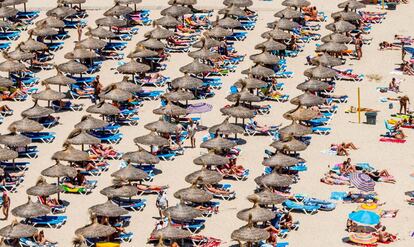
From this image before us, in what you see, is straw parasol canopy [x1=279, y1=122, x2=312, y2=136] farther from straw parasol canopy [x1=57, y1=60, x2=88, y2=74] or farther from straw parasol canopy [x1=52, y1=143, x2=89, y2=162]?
straw parasol canopy [x1=57, y1=60, x2=88, y2=74]

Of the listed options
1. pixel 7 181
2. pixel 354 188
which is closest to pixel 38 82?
pixel 7 181

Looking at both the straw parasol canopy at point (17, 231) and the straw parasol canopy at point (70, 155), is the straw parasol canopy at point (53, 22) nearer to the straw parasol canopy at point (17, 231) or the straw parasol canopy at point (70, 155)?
the straw parasol canopy at point (70, 155)

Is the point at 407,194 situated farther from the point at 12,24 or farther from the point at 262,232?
the point at 12,24

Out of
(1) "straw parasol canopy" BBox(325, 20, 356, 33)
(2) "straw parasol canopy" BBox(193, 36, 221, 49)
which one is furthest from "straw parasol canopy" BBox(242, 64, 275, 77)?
(1) "straw parasol canopy" BBox(325, 20, 356, 33)

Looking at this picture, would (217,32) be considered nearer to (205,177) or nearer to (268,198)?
(205,177)

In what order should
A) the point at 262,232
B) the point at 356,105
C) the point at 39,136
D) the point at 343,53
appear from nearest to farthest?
the point at 262,232 → the point at 39,136 → the point at 356,105 → the point at 343,53

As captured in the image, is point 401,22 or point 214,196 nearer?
point 214,196
